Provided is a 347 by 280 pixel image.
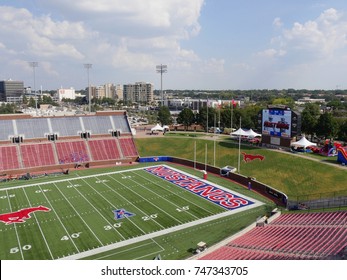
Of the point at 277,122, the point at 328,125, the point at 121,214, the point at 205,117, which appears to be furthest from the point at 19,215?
the point at 328,125

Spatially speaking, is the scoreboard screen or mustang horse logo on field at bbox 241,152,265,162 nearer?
mustang horse logo on field at bbox 241,152,265,162

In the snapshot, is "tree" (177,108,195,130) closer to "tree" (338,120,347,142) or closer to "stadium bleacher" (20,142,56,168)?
"tree" (338,120,347,142)

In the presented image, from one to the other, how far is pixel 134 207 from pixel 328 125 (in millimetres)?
42786

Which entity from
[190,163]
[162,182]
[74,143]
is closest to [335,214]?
[162,182]

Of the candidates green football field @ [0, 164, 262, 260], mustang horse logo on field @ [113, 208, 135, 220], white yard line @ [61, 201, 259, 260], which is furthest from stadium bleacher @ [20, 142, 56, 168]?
white yard line @ [61, 201, 259, 260]

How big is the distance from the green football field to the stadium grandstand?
29.7 ft

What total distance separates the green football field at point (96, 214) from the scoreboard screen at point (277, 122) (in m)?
17.5

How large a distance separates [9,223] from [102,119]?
112 feet

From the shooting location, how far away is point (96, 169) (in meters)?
50.3

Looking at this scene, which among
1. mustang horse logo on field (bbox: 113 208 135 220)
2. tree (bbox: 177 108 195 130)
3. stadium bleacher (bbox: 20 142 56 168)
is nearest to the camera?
mustang horse logo on field (bbox: 113 208 135 220)

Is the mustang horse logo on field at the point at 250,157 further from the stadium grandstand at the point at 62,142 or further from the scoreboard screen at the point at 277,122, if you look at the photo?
the stadium grandstand at the point at 62,142

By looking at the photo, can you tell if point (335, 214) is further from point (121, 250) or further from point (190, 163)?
point (190, 163)

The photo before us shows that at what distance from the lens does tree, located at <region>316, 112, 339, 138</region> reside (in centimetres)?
5734

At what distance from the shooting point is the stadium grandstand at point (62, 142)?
165 ft
